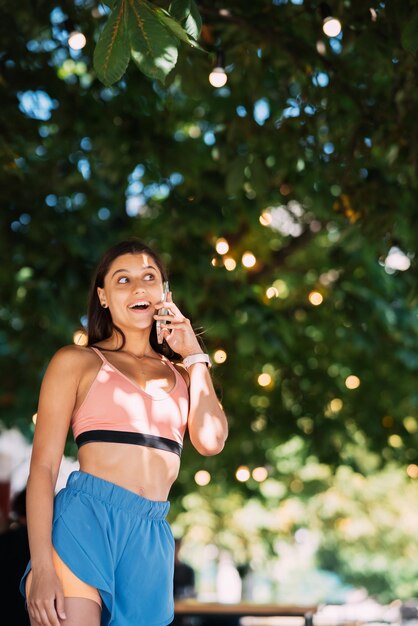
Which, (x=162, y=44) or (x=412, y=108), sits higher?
(x=412, y=108)

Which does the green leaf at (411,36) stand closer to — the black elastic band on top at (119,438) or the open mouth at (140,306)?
the open mouth at (140,306)

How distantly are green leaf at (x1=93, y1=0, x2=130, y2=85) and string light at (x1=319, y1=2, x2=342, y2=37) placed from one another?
1.83 m

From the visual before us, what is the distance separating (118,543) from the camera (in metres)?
2.42

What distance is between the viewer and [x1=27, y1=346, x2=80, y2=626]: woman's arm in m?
2.28

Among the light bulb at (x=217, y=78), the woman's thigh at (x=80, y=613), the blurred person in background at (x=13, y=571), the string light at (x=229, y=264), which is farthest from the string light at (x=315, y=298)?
the woman's thigh at (x=80, y=613)

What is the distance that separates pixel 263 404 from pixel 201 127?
217 centimetres

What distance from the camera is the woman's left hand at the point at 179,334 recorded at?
8.92 feet

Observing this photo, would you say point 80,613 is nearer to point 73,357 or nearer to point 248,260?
point 73,357

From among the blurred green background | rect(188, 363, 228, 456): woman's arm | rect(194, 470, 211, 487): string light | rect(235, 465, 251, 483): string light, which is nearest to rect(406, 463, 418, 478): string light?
the blurred green background

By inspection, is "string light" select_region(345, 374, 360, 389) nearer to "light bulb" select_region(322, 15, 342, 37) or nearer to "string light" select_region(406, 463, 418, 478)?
"string light" select_region(406, 463, 418, 478)

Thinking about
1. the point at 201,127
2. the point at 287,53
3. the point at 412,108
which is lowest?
the point at 412,108

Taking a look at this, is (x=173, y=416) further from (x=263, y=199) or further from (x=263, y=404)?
(x=263, y=404)

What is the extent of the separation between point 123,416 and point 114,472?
0.45 feet

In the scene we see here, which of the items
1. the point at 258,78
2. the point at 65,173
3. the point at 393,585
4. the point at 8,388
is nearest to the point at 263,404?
the point at 8,388
